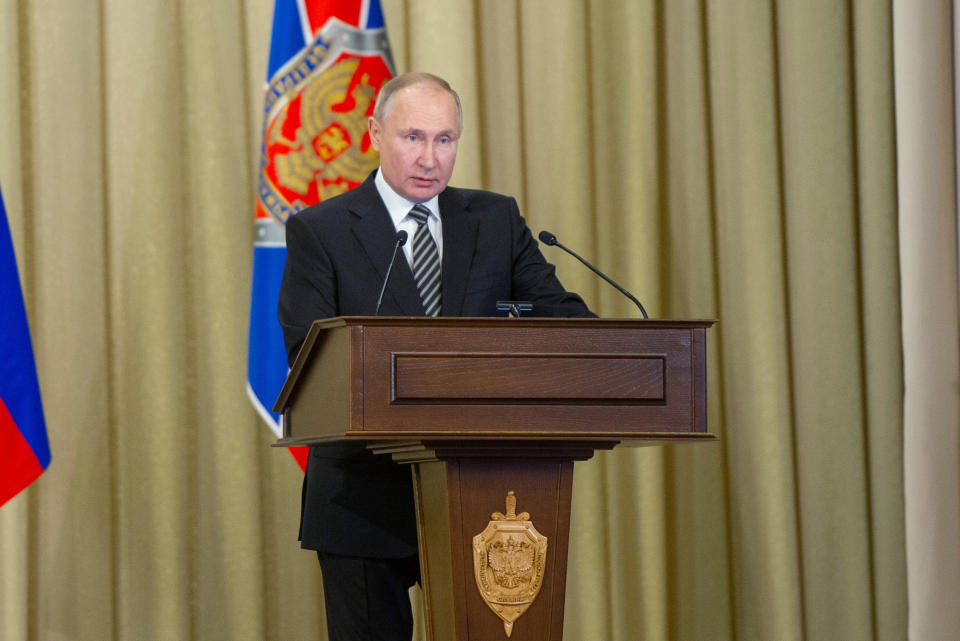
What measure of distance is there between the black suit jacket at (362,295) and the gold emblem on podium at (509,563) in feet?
1.37

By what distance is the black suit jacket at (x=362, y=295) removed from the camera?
8.07 ft

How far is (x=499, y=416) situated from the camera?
200 centimetres

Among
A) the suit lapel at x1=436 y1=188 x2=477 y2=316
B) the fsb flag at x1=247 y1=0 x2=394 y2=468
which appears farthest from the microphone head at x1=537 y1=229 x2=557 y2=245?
the fsb flag at x1=247 y1=0 x2=394 y2=468

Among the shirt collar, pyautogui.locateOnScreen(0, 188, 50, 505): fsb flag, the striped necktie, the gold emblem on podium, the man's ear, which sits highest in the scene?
the man's ear

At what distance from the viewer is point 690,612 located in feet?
14.1

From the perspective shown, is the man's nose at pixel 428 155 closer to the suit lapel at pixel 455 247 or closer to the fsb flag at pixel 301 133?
the suit lapel at pixel 455 247

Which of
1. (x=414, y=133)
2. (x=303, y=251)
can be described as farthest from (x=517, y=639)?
(x=414, y=133)

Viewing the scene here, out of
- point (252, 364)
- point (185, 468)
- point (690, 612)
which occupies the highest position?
point (252, 364)

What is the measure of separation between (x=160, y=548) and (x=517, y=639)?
220 centimetres

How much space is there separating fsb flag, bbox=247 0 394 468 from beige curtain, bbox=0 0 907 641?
15 centimetres

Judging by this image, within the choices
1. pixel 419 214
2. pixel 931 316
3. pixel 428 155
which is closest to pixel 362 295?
pixel 419 214

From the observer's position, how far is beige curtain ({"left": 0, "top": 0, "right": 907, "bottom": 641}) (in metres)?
4.01

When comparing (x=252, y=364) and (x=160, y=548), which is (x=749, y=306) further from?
(x=160, y=548)

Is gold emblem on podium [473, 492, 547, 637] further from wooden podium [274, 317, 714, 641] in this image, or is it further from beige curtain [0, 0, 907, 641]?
beige curtain [0, 0, 907, 641]
